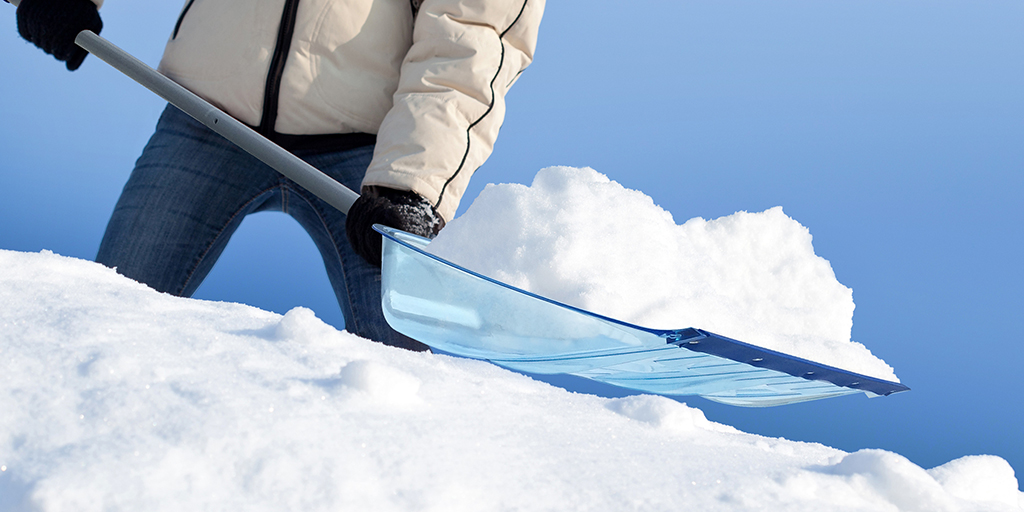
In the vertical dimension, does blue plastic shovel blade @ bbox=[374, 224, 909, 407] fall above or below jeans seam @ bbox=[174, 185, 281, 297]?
below

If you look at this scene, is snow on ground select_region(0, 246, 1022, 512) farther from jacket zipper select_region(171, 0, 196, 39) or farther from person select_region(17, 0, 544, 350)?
jacket zipper select_region(171, 0, 196, 39)

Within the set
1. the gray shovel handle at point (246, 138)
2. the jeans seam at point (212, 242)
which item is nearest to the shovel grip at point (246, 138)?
the gray shovel handle at point (246, 138)

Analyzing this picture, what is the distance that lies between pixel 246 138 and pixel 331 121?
0.16 meters

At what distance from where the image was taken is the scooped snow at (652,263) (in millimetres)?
737

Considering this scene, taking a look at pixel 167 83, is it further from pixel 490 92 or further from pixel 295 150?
pixel 490 92

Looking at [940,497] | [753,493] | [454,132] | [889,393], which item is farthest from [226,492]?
[454,132]

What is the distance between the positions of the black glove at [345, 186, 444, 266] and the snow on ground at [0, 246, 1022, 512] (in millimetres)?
340

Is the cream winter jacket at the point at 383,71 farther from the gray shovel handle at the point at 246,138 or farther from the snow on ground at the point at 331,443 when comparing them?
the snow on ground at the point at 331,443

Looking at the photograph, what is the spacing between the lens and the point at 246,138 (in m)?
1.15

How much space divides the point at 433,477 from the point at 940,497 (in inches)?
15.8

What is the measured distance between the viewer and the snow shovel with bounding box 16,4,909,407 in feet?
2.20

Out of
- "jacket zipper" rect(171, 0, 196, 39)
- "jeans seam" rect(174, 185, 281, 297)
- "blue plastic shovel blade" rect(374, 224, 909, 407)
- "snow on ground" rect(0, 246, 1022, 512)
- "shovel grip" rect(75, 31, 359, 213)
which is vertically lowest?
"snow on ground" rect(0, 246, 1022, 512)

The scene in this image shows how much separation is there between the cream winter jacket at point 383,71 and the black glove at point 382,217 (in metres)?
0.02

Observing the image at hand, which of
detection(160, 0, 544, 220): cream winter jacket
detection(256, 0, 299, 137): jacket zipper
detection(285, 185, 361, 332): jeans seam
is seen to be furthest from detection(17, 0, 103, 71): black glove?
detection(285, 185, 361, 332): jeans seam
